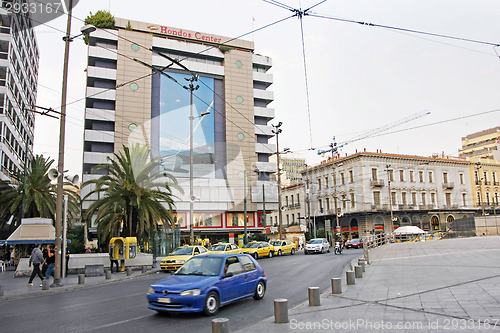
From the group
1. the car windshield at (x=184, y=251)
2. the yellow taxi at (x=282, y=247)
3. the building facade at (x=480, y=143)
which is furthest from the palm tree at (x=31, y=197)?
the building facade at (x=480, y=143)

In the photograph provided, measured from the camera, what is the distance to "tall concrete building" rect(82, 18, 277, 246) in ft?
179

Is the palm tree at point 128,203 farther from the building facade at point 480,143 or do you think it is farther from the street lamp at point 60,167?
the building facade at point 480,143

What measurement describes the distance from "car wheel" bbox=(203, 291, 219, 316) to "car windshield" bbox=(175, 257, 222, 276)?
598 millimetres

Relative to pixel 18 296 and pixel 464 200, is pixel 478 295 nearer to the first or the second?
pixel 18 296

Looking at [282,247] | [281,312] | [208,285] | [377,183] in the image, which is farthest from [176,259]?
[377,183]

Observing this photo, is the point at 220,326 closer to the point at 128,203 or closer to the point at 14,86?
the point at 128,203

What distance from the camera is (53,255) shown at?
1703cm

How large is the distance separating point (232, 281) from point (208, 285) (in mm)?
1034

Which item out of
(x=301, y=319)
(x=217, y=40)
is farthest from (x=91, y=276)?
(x=217, y=40)

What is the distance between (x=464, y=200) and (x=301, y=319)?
69.9 meters

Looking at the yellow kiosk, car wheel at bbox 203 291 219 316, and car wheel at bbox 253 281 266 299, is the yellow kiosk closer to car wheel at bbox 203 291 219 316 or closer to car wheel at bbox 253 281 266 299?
car wheel at bbox 253 281 266 299

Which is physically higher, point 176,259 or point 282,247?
point 176,259

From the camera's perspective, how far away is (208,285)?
8.87m

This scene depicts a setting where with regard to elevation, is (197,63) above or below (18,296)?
above
